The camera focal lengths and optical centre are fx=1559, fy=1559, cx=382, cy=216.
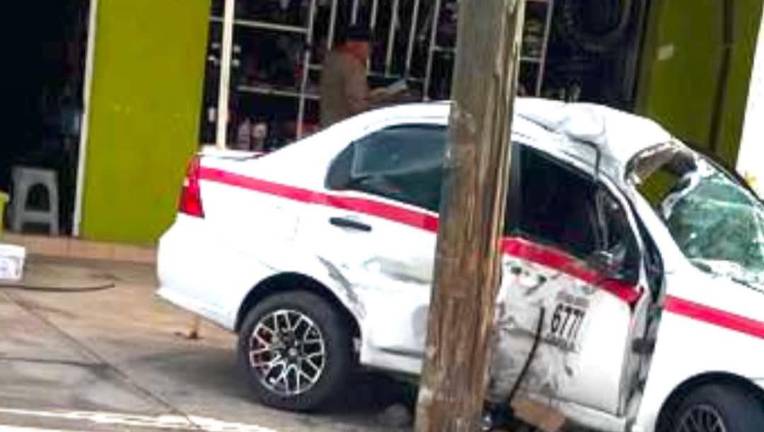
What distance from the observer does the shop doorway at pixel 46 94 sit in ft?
43.9

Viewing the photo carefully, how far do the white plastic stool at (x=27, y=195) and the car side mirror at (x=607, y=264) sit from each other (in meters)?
6.60

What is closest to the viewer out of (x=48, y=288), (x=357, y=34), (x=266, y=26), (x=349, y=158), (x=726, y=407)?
(x=726, y=407)

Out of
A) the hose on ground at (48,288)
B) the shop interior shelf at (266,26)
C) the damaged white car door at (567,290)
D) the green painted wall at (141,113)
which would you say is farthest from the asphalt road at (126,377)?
the shop interior shelf at (266,26)

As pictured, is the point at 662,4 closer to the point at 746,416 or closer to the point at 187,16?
the point at 187,16

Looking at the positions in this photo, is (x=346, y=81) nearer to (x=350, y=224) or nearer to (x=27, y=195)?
(x=27, y=195)

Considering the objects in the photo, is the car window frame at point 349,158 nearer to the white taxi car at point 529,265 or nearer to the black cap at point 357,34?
the white taxi car at point 529,265

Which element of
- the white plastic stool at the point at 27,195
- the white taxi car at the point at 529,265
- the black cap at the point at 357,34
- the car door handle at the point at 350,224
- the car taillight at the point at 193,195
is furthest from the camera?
the white plastic stool at the point at 27,195

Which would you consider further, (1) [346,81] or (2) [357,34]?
(2) [357,34]

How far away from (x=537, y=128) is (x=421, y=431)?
1.96 metres

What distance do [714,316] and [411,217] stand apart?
1.72 m

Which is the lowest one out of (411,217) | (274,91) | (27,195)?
(27,195)

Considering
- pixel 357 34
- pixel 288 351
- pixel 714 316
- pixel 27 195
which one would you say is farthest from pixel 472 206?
pixel 27 195

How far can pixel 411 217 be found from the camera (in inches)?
329

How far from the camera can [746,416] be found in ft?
24.5
